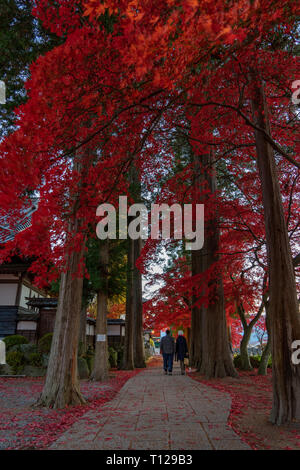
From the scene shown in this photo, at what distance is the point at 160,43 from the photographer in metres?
3.05

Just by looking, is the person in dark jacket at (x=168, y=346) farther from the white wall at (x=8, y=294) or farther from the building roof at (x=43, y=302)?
the white wall at (x=8, y=294)

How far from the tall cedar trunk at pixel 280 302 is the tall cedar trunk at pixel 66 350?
3984 millimetres

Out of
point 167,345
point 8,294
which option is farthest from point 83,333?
point 167,345

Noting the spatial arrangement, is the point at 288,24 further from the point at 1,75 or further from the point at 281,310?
the point at 1,75

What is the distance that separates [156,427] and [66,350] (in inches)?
119

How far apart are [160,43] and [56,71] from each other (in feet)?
4.73

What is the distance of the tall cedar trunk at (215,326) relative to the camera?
10180 mm

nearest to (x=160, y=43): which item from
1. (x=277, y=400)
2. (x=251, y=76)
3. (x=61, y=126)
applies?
(x=61, y=126)

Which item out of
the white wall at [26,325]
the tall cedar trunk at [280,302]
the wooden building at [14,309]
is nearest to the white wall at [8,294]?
the wooden building at [14,309]

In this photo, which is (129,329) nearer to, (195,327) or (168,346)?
(195,327)

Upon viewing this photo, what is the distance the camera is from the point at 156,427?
390cm

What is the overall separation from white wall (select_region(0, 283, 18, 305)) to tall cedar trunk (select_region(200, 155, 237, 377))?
10156 millimetres

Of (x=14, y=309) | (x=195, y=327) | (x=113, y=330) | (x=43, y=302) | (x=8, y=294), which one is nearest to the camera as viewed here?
(x=14, y=309)

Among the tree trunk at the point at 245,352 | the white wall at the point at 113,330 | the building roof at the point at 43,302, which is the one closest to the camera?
the tree trunk at the point at 245,352
